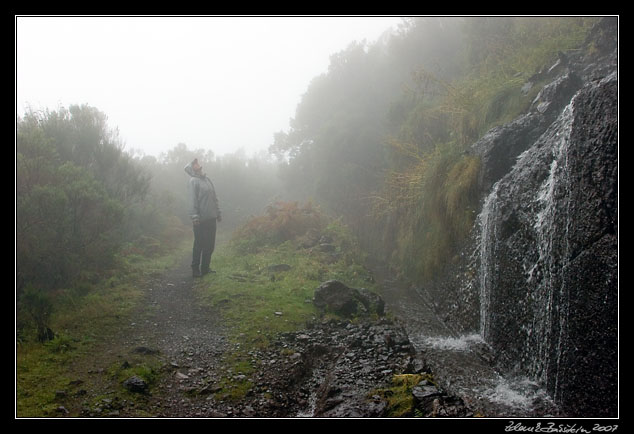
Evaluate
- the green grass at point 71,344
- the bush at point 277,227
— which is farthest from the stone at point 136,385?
the bush at point 277,227

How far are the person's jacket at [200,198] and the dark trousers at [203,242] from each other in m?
0.20

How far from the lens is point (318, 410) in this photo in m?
4.88

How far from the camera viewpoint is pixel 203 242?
10250 mm

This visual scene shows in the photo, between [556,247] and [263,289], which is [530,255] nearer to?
[556,247]

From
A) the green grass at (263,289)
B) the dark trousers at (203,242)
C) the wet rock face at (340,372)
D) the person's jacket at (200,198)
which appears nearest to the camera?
the wet rock face at (340,372)

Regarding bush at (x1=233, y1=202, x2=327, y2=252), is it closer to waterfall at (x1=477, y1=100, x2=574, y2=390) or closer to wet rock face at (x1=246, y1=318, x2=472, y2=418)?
wet rock face at (x1=246, y1=318, x2=472, y2=418)

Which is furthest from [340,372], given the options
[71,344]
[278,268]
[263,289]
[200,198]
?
[278,268]

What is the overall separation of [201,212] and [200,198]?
334mm

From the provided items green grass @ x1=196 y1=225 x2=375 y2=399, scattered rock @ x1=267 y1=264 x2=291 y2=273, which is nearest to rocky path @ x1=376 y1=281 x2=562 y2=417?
green grass @ x1=196 y1=225 x2=375 y2=399

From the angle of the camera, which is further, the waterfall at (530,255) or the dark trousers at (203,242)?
the dark trousers at (203,242)

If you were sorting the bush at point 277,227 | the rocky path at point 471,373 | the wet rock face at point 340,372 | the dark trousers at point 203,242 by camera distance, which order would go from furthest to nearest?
1. the bush at point 277,227
2. the dark trousers at point 203,242
3. the rocky path at point 471,373
4. the wet rock face at point 340,372

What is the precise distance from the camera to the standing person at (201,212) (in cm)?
990

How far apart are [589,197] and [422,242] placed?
6.76 metres

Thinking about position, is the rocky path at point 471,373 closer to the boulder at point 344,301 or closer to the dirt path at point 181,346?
the boulder at point 344,301
